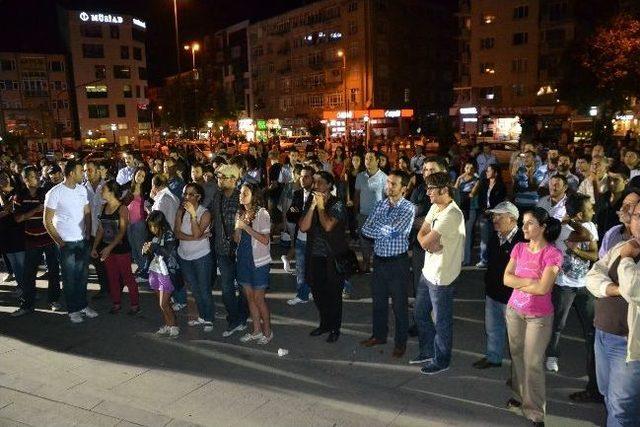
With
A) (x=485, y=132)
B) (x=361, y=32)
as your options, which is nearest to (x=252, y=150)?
(x=485, y=132)

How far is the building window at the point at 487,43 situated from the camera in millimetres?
48791

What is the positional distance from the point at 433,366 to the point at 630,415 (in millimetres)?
2026

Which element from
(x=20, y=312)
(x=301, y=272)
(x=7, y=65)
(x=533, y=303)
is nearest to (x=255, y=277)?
(x=301, y=272)

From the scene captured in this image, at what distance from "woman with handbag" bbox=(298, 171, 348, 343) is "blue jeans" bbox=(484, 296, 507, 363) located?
5.27 feet

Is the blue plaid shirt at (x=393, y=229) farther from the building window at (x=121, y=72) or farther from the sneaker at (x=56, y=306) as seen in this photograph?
the building window at (x=121, y=72)

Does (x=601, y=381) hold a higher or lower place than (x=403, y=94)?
lower

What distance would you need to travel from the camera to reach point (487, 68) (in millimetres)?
49594

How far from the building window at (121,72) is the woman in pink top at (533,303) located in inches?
2910

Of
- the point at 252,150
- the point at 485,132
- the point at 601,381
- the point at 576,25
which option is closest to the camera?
the point at 601,381

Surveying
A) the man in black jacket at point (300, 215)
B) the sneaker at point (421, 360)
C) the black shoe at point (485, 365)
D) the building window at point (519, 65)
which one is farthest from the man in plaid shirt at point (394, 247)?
the building window at point (519, 65)

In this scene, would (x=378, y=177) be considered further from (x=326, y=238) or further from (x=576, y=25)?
(x=576, y=25)

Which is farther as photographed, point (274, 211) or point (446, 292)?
point (274, 211)

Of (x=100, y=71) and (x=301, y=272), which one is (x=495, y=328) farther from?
(x=100, y=71)

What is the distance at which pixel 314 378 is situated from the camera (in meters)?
5.26
